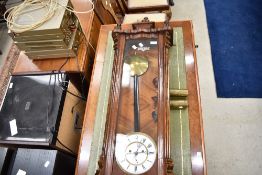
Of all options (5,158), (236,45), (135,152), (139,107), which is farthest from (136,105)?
(236,45)

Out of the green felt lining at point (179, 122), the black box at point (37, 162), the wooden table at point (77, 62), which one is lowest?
the black box at point (37, 162)

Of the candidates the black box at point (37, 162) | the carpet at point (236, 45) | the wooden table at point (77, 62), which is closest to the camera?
the black box at point (37, 162)

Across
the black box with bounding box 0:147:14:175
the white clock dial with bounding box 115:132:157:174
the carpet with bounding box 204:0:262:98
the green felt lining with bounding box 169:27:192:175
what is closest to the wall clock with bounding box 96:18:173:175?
the white clock dial with bounding box 115:132:157:174

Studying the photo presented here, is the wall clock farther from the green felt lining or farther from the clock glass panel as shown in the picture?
the green felt lining

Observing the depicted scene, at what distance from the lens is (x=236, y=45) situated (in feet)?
8.37

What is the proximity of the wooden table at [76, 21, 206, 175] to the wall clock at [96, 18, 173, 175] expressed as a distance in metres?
0.18

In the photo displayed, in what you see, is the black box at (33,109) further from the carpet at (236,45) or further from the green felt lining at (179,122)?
the carpet at (236,45)

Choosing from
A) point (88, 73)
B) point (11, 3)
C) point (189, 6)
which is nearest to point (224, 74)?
point (189, 6)

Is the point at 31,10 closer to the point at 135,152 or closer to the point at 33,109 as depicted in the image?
the point at 33,109

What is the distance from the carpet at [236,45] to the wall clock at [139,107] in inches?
45.9

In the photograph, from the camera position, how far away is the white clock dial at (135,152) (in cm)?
104

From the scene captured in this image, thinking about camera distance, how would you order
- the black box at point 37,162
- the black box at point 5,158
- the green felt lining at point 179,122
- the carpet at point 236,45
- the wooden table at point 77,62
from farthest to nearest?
the carpet at point 236,45 → the wooden table at point 77,62 → the black box at point 5,158 → the black box at point 37,162 → the green felt lining at point 179,122

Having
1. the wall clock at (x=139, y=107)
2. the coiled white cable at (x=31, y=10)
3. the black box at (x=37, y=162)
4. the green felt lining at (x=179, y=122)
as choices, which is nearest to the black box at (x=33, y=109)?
the black box at (x=37, y=162)

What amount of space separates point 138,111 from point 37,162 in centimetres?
64
